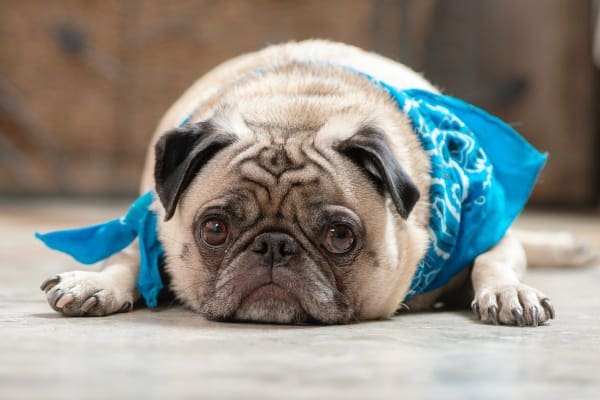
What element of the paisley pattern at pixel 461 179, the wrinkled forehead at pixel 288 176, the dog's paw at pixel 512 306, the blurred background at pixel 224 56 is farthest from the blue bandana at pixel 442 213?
the blurred background at pixel 224 56

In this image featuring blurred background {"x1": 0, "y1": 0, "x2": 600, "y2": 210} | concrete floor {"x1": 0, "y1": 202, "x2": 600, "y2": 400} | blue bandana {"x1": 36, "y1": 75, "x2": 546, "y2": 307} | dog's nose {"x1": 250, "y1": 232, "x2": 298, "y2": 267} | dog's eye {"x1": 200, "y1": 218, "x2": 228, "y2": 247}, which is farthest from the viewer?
blurred background {"x1": 0, "y1": 0, "x2": 600, "y2": 210}

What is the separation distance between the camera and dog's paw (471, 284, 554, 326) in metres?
2.54

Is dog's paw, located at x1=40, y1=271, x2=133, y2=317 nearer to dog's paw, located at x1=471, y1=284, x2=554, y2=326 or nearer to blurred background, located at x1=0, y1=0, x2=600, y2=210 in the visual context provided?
dog's paw, located at x1=471, y1=284, x2=554, y2=326

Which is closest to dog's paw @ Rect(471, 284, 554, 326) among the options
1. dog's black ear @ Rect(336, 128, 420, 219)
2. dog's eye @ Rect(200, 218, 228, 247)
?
dog's black ear @ Rect(336, 128, 420, 219)

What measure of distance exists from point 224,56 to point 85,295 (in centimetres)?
519

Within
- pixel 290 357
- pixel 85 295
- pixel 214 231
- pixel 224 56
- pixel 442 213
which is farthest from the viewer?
pixel 224 56

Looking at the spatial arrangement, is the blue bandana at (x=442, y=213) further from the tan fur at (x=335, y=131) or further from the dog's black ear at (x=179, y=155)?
the dog's black ear at (x=179, y=155)

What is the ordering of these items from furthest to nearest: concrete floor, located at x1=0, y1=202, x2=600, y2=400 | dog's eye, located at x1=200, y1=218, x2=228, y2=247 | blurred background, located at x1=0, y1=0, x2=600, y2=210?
1. blurred background, located at x1=0, y1=0, x2=600, y2=210
2. dog's eye, located at x1=200, y1=218, x2=228, y2=247
3. concrete floor, located at x1=0, y1=202, x2=600, y2=400

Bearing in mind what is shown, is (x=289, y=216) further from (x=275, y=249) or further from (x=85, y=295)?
(x=85, y=295)

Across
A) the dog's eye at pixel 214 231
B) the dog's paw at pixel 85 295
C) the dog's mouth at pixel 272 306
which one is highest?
the dog's eye at pixel 214 231

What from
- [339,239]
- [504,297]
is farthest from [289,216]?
[504,297]

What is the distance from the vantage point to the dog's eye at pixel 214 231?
8.28 ft

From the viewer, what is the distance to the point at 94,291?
2689 mm

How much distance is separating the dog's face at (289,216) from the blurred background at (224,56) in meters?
5.05
